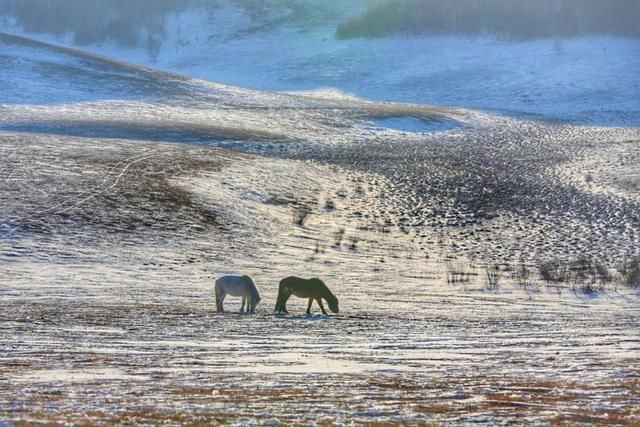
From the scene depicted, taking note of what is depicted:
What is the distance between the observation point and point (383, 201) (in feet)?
121

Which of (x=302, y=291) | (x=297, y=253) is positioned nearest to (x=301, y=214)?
(x=297, y=253)

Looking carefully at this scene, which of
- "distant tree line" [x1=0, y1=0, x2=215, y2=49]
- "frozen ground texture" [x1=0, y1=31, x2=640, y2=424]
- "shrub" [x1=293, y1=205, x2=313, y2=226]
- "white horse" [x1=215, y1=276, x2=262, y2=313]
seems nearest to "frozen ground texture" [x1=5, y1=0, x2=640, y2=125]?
"distant tree line" [x1=0, y1=0, x2=215, y2=49]

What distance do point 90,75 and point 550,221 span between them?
140 feet

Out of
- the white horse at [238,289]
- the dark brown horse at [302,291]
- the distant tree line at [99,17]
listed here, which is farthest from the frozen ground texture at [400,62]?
the white horse at [238,289]

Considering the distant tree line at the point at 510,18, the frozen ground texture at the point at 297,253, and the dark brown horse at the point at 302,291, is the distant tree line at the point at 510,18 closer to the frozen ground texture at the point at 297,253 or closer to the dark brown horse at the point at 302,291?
the frozen ground texture at the point at 297,253

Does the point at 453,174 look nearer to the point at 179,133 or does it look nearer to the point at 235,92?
the point at 179,133

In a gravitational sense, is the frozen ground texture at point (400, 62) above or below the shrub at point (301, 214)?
above

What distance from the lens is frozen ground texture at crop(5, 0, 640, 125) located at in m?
75.9

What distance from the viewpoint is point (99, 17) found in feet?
388

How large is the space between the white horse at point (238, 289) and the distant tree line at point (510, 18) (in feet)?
263

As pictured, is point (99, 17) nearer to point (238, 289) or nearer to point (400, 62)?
point (400, 62)

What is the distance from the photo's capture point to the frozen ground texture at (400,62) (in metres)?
75.9

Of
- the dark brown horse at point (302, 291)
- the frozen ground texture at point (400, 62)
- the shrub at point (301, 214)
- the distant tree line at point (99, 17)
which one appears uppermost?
the distant tree line at point (99, 17)

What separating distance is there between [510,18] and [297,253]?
239ft
